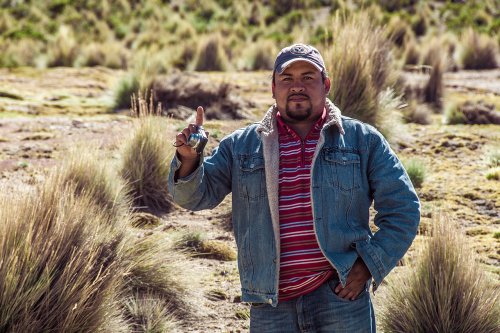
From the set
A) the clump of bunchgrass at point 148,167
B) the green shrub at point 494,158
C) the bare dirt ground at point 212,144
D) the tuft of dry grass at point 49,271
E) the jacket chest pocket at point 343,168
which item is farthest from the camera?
the green shrub at point 494,158

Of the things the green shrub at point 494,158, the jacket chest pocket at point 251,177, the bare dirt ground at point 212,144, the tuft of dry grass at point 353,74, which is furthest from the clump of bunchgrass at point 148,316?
the green shrub at point 494,158

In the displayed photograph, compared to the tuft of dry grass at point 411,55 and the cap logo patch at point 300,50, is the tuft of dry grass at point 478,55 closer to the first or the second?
the tuft of dry grass at point 411,55

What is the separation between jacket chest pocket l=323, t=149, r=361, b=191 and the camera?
3.16 meters

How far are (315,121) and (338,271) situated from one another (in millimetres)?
663

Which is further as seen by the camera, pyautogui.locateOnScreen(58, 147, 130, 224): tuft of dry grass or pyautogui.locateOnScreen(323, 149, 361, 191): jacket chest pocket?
pyautogui.locateOnScreen(58, 147, 130, 224): tuft of dry grass

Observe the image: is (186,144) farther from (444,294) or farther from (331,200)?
(444,294)

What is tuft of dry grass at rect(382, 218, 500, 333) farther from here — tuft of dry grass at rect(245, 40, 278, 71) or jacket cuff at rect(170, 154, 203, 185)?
tuft of dry grass at rect(245, 40, 278, 71)

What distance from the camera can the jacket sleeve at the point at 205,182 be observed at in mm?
3199

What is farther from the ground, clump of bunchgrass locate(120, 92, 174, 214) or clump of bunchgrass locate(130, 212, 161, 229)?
clump of bunchgrass locate(120, 92, 174, 214)

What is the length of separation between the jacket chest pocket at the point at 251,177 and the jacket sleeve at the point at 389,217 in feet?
1.46

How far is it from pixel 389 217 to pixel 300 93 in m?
0.62

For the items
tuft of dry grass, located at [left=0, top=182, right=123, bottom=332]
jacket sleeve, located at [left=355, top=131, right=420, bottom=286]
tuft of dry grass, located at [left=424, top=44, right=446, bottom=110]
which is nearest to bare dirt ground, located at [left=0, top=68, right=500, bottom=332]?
tuft of dry grass, located at [left=0, top=182, right=123, bottom=332]

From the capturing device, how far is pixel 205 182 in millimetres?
3336

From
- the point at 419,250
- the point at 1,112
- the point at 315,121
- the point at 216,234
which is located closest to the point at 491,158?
the point at 216,234
